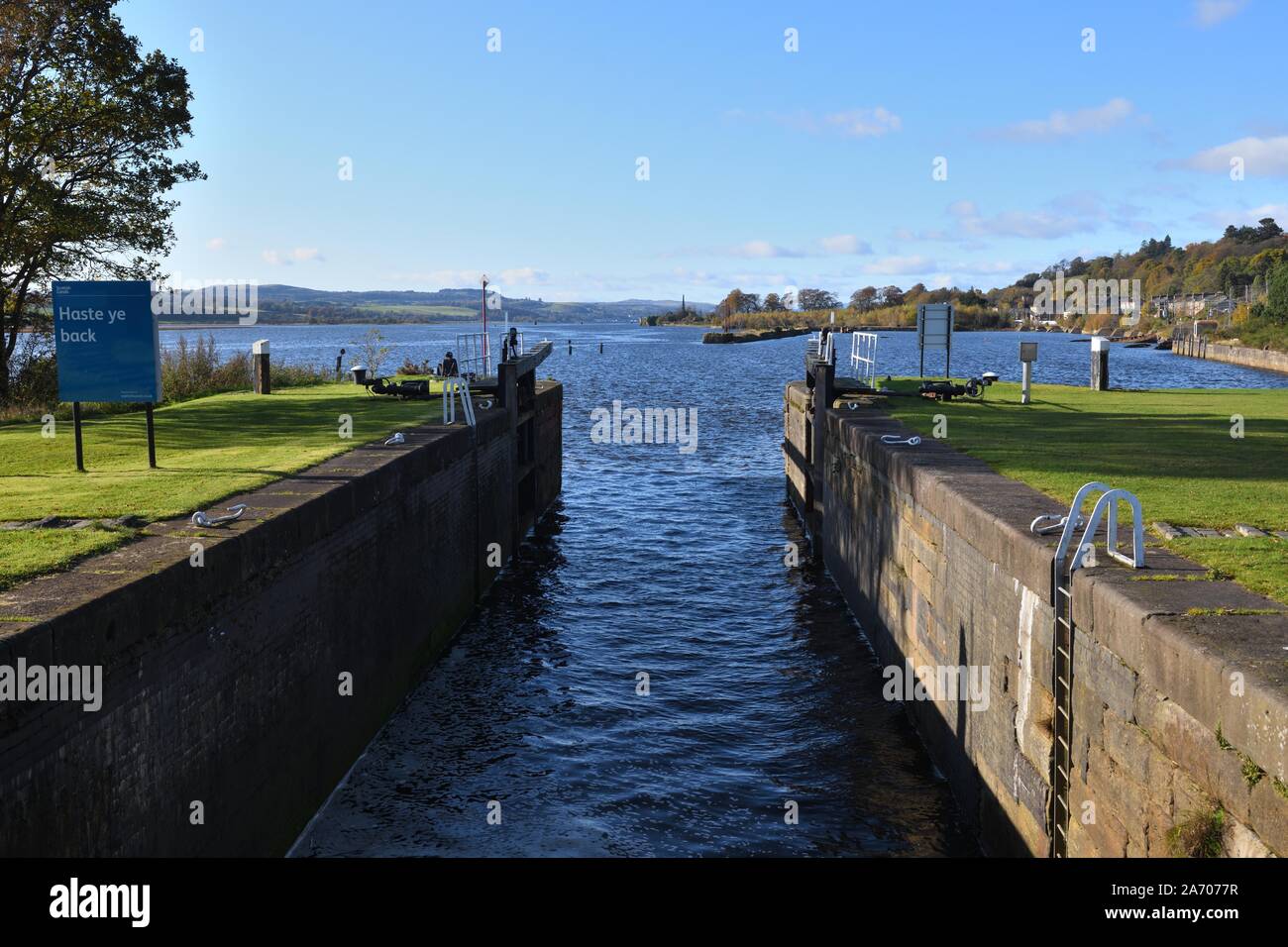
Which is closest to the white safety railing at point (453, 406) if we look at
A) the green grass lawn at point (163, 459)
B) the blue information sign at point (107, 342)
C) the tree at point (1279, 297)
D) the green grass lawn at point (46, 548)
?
the green grass lawn at point (163, 459)

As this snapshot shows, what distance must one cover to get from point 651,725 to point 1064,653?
7.02 metres

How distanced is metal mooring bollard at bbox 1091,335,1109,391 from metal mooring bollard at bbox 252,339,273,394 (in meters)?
21.3

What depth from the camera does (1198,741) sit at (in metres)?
6.31

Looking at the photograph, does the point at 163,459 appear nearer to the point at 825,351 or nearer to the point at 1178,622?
the point at 1178,622

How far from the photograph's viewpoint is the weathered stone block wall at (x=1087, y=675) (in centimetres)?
596

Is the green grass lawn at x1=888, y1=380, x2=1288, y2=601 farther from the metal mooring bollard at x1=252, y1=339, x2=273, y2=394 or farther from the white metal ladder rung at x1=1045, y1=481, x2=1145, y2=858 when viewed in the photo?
the metal mooring bollard at x1=252, y1=339, x2=273, y2=394

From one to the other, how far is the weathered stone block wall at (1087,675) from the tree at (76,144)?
20776 millimetres

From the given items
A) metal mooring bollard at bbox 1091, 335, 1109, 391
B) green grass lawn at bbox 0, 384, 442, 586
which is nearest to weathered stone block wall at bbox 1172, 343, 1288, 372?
metal mooring bollard at bbox 1091, 335, 1109, 391

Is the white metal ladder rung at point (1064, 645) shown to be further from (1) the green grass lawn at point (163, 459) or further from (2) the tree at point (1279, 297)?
(2) the tree at point (1279, 297)

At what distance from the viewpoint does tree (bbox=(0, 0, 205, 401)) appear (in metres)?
25.2

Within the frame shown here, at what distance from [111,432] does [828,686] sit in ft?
41.2

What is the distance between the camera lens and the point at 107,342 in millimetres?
13820

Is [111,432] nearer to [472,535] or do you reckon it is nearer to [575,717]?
[472,535]
